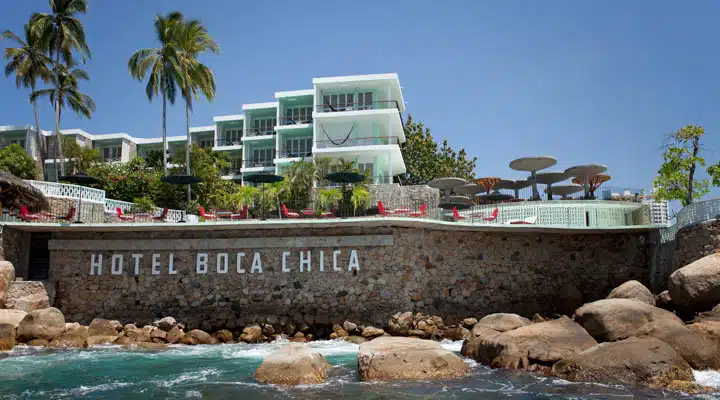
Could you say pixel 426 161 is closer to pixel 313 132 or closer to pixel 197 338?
pixel 313 132

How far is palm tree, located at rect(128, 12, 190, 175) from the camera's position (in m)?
35.2

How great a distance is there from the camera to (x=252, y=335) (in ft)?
67.1

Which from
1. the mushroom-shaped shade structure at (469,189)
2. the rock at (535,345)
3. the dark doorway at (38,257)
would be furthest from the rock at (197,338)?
the mushroom-shaped shade structure at (469,189)

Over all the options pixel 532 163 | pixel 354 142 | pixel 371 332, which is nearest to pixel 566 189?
pixel 532 163

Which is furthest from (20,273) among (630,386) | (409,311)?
(630,386)

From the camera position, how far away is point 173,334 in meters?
20.5

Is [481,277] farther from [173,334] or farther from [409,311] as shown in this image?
[173,334]

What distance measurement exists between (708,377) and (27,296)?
69.6 feet

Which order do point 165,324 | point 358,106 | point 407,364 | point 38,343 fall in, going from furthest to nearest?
point 358,106 < point 165,324 < point 38,343 < point 407,364

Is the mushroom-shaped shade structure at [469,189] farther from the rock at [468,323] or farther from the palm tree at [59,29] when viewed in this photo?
the palm tree at [59,29]

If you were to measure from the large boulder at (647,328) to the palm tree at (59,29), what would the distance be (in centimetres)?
3343

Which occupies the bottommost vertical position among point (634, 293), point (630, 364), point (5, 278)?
point (630, 364)

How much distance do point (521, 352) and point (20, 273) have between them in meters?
19.1

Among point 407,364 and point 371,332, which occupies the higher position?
point 407,364
